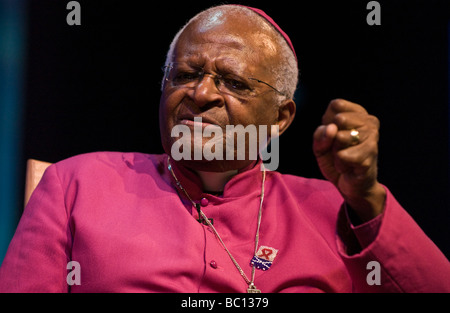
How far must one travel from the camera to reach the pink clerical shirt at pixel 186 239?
5.02 ft

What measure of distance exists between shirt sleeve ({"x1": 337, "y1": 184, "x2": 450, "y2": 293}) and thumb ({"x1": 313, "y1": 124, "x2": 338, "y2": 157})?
1.01ft

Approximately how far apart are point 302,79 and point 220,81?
1.41m

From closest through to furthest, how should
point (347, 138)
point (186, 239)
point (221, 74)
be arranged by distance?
point (347, 138) < point (186, 239) < point (221, 74)

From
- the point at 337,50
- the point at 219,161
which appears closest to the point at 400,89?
the point at 337,50

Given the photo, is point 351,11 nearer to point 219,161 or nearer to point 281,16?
point 281,16

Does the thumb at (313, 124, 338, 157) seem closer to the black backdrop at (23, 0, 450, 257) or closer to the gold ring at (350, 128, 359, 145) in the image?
the gold ring at (350, 128, 359, 145)

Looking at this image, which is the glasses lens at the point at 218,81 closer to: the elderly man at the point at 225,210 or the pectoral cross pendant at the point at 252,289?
the elderly man at the point at 225,210

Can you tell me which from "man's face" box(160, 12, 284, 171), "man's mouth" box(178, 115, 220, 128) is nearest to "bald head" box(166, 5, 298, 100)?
"man's face" box(160, 12, 284, 171)

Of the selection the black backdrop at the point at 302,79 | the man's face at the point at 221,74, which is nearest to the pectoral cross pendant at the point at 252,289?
the man's face at the point at 221,74

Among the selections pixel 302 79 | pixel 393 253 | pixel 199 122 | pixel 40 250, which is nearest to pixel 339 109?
pixel 393 253

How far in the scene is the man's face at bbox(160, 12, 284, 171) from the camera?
1837 mm

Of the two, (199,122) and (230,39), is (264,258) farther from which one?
(230,39)

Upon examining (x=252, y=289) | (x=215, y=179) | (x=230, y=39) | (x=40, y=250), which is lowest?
(x=252, y=289)

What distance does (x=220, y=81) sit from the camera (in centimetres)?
190
